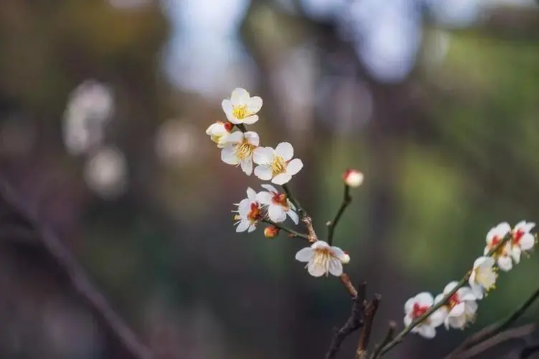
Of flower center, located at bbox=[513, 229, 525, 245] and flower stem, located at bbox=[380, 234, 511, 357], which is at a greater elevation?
flower center, located at bbox=[513, 229, 525, 245]

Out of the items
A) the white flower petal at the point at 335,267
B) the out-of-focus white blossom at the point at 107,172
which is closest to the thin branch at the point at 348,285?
the white flower petal at the point at 335,267

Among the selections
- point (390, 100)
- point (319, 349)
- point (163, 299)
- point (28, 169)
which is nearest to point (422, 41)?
point (390, 100)

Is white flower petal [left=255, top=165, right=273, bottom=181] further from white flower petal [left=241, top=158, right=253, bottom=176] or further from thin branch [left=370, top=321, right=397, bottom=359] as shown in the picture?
thin branch [left=370, top=321, right=397, bottom=359]

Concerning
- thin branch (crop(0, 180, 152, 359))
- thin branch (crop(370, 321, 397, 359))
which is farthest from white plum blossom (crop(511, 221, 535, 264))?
thin branch (crop(0, 180, 152, 359))

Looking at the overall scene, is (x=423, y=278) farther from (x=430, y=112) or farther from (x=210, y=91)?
(x=210, y=91)

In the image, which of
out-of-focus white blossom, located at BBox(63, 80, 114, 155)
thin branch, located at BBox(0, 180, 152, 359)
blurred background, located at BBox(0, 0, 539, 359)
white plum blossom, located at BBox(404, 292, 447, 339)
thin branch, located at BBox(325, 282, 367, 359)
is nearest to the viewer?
thin branch, located at BBox(325, 282, 367, 359)

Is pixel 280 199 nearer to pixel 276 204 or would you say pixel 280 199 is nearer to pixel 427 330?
pixel 276 204

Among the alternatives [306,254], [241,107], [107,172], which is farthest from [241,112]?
[107,172]
